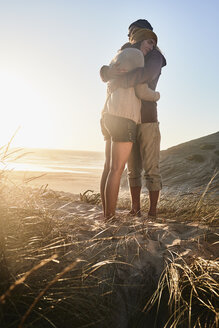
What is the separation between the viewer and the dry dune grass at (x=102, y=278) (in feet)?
3.93

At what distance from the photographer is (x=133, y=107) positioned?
275 cm

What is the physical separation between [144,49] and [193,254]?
2.14 metres

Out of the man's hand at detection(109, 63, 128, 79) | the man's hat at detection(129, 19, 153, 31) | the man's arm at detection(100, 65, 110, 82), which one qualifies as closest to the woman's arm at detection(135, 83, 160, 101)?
the man's hand at detection(109, 63, 128, 79)

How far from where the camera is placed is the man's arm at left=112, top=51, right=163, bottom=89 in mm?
2686

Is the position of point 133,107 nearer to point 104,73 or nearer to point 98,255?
point 104,73

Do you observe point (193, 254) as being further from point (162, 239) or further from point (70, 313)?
point (70, 313)

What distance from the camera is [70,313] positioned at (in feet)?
3.89

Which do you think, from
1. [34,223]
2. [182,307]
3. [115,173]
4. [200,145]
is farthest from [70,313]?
[200,145]

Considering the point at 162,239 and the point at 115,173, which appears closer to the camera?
the point at 162,239

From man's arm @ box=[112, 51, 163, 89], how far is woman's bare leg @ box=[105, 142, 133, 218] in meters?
0.59

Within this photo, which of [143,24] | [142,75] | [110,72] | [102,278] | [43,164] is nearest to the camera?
[102,278]

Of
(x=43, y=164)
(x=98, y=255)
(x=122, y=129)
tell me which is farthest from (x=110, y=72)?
(x=43, y=164)

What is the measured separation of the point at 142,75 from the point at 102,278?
194 cm

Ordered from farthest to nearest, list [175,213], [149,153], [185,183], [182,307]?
[185,183]
[175,213]
[149,153]
[182,307]
